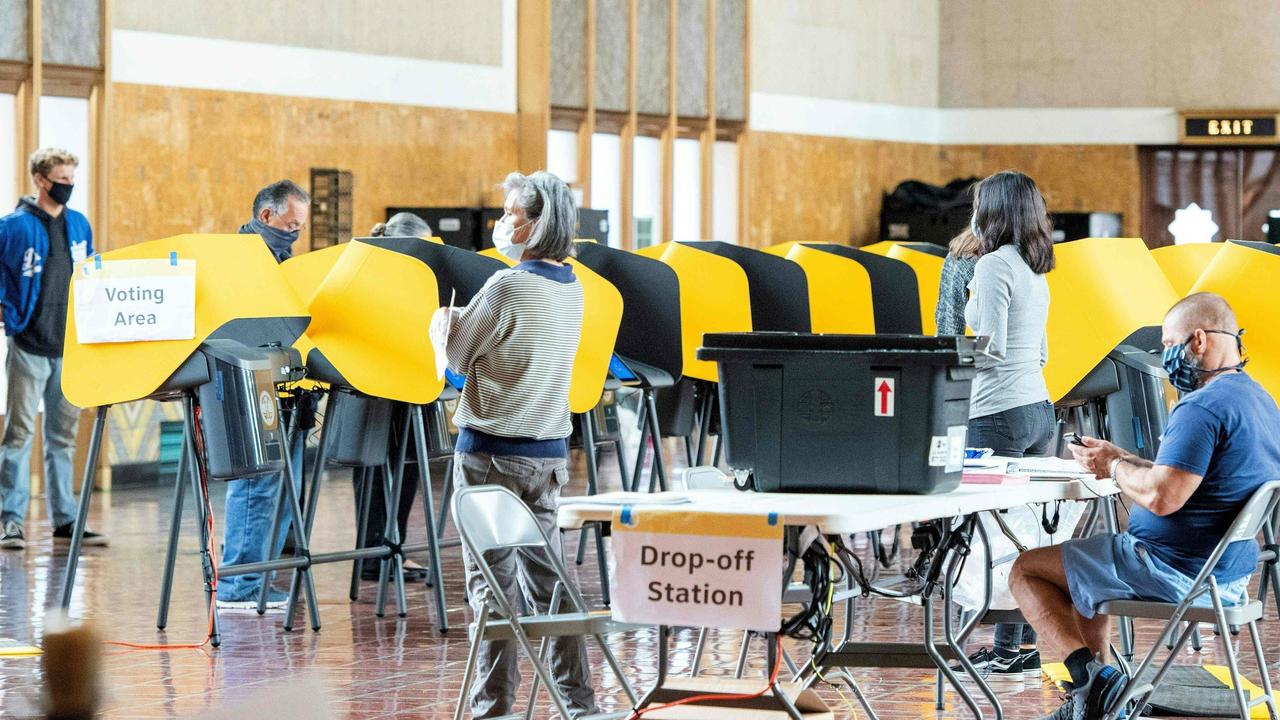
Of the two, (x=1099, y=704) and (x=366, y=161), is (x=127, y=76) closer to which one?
(x=366, y=161)

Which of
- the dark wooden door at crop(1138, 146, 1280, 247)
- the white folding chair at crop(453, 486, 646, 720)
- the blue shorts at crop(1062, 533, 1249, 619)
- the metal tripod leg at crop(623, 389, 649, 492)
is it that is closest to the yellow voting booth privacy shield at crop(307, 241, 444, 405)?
the metal tripod leg at crop(623, 389, 649, 492)

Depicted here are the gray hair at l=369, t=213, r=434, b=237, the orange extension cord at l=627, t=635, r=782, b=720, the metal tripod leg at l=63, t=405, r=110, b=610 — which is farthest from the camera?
the gray hair at l=369, t=213, r=434, b=237

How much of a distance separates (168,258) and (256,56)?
610 centimetres

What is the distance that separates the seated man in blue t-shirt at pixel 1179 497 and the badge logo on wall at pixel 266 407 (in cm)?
274

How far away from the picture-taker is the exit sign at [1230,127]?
18.3m

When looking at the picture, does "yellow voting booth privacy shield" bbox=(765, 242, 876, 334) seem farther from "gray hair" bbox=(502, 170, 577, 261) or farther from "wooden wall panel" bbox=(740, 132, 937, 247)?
"wooden wall panel" bbox=(740, 132, 937, 247)

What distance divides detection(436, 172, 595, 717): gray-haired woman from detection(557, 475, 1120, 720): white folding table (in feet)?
2.13

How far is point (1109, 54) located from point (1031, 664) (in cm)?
1381

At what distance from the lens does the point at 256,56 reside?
1227cm

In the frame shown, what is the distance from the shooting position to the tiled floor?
5559 millimetres

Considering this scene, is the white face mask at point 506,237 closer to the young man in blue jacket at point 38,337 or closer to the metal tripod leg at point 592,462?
the metal tripod leg at point 592,462

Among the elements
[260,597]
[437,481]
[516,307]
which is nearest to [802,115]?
[437,481]

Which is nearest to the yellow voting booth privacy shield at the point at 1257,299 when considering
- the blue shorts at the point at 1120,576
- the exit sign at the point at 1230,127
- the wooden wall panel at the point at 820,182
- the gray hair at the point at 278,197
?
the blue shorts at the point at 1120,576

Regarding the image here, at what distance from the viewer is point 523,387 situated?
493cm
